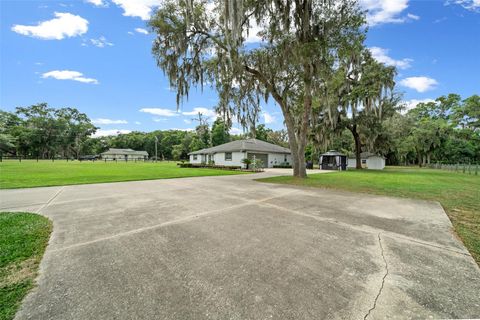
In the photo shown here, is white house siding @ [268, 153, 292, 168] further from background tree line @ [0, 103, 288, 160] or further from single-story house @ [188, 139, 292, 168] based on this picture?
background tree line @ [0, 103, 288, 160]

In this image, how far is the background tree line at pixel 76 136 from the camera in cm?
4172

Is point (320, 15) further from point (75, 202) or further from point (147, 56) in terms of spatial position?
point (75, 202)

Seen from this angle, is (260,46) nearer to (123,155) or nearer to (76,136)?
(123,155)

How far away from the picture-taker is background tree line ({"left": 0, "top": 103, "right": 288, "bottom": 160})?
41719mm

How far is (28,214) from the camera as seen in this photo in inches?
177

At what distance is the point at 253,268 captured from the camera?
7.85ft

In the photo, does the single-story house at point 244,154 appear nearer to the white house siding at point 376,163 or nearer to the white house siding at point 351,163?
the white house siding at point 351,163

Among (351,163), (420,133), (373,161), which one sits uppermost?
(420,133)

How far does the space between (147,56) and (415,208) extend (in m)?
13.3

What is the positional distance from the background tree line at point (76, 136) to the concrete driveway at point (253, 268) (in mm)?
33814

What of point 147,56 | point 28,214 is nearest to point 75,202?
point 28,214

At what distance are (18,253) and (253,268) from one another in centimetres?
316

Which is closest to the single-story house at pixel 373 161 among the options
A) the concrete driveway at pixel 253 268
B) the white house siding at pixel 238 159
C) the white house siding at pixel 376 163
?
the white house siding at pixel 376 163

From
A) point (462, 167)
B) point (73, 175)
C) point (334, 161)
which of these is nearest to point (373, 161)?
point (462, 167)
